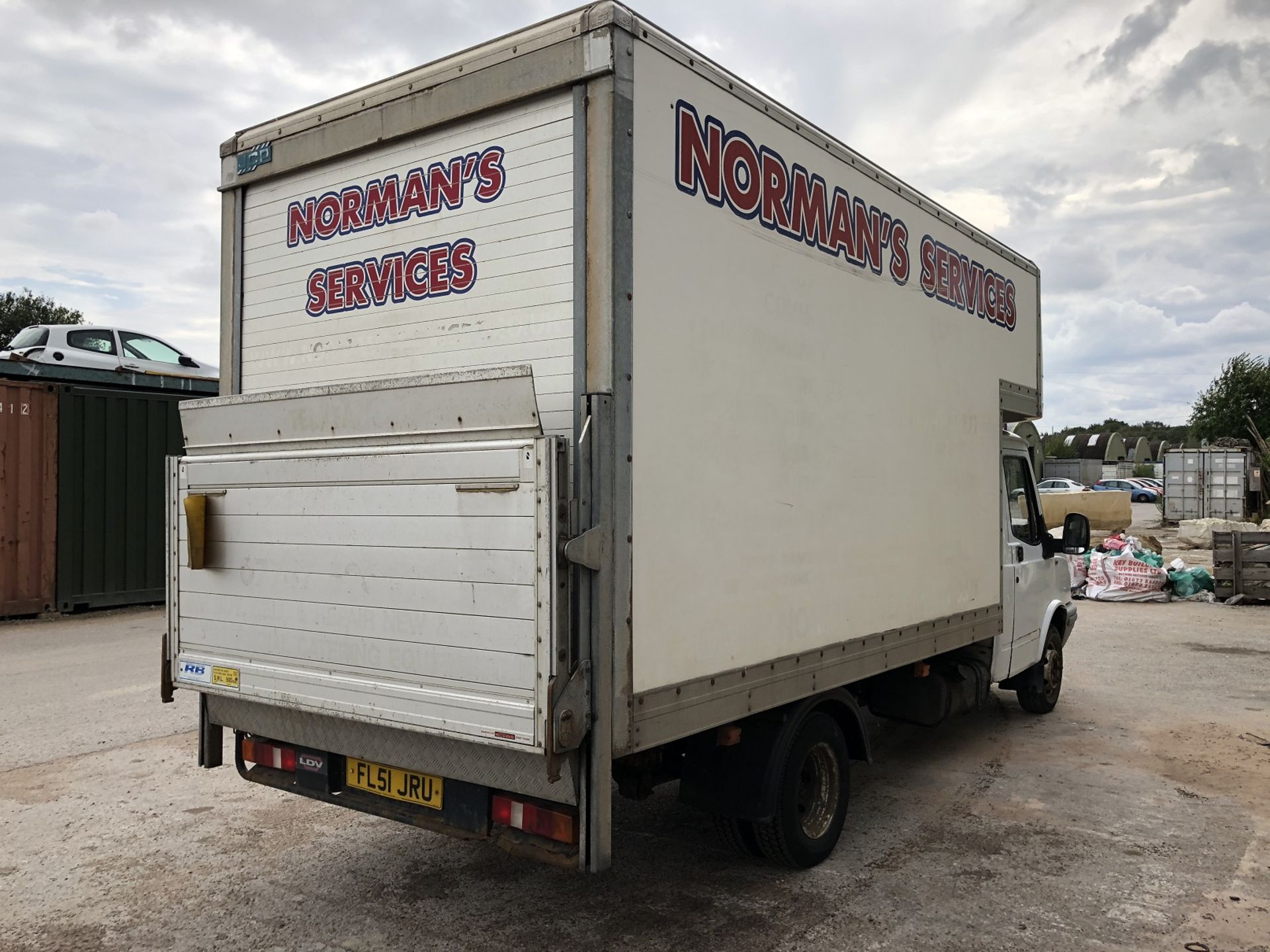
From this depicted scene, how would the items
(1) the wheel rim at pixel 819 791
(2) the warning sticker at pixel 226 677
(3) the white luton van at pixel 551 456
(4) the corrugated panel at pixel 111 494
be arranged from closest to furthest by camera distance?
(3) the white luton van at pixel 551 456
(2) the warning sticker at pixel 226 677
(1) the wheel rim at pixel 819 791
(4) the corrugated panel at pixel 111 494

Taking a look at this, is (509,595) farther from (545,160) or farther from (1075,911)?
(1075,911)

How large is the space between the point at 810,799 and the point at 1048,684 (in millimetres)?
3843

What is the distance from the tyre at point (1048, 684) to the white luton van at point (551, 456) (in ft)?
10.2

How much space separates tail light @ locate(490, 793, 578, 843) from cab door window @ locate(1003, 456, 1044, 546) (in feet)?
14.3

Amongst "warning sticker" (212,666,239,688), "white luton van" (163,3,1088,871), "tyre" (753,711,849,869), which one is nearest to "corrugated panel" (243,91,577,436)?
"white luton van" (163,3,1088,871)

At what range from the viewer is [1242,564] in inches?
549

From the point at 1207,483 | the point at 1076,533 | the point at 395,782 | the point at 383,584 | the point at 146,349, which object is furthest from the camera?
the point at 1207,483

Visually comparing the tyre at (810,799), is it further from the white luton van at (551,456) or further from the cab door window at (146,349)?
the cab door window at (146,349)

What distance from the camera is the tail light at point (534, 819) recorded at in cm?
316

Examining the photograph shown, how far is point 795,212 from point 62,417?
1182 cm

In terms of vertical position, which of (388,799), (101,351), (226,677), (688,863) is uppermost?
(101,351)

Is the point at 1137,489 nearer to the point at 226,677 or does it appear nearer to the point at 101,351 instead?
the point at 101,351

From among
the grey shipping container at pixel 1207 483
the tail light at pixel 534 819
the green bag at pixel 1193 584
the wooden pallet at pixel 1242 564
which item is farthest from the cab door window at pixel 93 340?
the grey shipping container at pixel 1207 483

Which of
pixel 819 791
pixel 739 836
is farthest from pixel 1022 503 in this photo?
pixel 739 836
